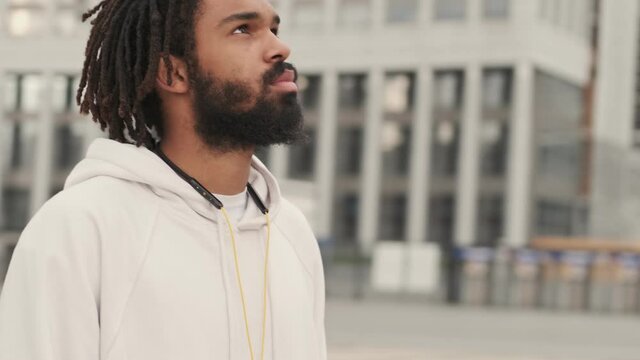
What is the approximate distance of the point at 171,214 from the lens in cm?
190

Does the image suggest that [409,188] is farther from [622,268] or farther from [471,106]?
[622,268]

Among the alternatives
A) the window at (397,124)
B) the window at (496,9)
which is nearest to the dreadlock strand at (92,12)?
the window at (496,9)

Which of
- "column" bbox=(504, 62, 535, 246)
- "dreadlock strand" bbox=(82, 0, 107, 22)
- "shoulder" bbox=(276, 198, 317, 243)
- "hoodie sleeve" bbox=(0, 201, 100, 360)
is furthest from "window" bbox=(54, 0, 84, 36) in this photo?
"hoodie sleeve" bbox=(0, 201, 100, 360)

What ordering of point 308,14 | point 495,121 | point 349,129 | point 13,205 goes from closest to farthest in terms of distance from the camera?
point 495,121
point 349,129
point 308,14
point 13,205

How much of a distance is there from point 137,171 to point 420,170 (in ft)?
181

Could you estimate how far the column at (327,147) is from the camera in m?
58.2

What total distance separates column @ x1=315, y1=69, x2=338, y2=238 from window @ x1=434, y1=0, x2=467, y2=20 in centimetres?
639

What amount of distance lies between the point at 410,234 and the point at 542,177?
742 cm

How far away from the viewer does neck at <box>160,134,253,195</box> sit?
195 cm

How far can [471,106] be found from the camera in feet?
181

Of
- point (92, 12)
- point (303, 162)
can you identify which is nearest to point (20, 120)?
point (303, 162)

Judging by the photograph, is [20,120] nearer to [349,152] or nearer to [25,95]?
[25,95]

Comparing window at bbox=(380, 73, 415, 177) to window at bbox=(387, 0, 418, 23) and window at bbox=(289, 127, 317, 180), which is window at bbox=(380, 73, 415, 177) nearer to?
window at bbox=(387, 0, 418, 23)

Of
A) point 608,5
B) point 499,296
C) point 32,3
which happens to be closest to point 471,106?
point 608,5
